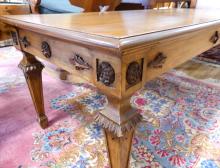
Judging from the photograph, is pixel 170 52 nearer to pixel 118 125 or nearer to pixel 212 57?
pixel 118 125

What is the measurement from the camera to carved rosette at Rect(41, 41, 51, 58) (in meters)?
0.66

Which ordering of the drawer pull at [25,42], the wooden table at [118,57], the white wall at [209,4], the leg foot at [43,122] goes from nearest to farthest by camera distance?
the wooden table at [118,57], the drawer pull at [25,42], the leg foot at [43,122], the white wall at [209,4]

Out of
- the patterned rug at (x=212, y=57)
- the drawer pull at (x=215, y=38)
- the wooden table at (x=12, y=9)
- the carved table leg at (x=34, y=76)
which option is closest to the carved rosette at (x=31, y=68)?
the carved table leg at (x=34, y=76)

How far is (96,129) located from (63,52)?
64 cm

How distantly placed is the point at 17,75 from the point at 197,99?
64.9 inches

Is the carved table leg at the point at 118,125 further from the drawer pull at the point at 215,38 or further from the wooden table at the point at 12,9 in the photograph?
the wooden table at the point at 12,9

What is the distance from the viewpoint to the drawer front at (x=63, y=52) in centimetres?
50

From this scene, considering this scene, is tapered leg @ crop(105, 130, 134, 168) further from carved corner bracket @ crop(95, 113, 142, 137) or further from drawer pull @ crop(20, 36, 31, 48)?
drawer pull @ crop(20, 36, 31, 48)

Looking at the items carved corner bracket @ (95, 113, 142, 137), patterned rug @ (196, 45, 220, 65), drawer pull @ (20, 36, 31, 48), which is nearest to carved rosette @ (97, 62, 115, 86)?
carved corner bracket @ (95, 113, 142, 137)

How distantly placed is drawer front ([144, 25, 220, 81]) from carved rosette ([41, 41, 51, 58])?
37 centimetres

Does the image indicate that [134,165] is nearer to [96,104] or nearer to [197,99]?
[96,104]

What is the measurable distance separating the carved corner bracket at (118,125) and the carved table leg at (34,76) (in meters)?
0.58

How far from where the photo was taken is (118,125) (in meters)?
0.48

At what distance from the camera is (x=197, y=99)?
1.46 meters
